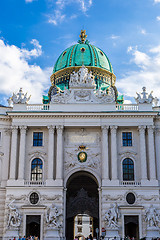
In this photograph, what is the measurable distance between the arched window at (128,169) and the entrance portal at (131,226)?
4.24 meters

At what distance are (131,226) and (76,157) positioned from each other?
30.8ft

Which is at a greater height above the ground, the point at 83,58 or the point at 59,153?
the point at 83,58

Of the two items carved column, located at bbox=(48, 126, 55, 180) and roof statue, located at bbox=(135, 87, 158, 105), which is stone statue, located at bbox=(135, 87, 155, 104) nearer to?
roof statue, located at bbox=(135, 87, 158, 105)

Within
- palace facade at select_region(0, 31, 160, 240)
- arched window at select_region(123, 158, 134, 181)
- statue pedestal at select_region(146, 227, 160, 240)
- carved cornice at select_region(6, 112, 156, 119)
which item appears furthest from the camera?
carved cornice at select_region(6, 112, 156, 119)

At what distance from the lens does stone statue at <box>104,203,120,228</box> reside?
118 feet

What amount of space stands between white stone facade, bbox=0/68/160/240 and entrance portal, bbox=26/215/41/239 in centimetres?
38

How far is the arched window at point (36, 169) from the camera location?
3899cm

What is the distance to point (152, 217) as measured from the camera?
36.1m

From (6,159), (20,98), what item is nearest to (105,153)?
(6,159)

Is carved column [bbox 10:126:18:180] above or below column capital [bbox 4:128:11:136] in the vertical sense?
below

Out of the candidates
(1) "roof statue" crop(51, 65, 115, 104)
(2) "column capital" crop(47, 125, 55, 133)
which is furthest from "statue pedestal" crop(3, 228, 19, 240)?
(1) "roof statue" crop(51, 65, 115, 104)

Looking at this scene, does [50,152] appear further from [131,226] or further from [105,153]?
[131,226]

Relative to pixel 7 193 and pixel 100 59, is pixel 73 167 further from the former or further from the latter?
pixel 100 59

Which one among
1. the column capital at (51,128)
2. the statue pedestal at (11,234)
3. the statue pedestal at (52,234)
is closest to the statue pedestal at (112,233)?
the statue pedestal at (52,234)
